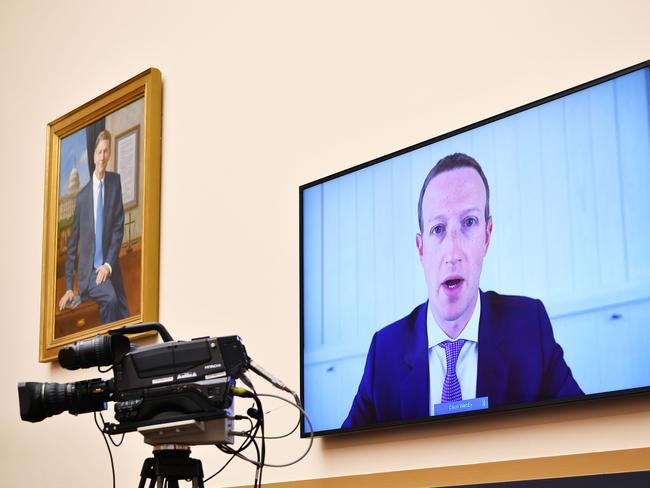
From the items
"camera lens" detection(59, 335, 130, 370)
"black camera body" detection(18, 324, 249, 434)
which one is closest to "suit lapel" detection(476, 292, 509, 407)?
"black camera body" detection(18, 324, 249, 434)

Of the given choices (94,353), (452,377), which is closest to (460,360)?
(452,377)

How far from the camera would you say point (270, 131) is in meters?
3.26

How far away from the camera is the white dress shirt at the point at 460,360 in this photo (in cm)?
248

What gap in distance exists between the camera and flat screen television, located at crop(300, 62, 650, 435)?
222cm

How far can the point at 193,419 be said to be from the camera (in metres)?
2.09

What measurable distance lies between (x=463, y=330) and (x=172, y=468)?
31.5 inches

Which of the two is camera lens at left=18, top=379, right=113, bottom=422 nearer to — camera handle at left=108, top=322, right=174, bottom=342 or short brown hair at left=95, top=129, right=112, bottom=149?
camera handle at left=108, top=322, right=174, bottom=342

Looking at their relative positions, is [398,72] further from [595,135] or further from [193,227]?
Result: [193,227]

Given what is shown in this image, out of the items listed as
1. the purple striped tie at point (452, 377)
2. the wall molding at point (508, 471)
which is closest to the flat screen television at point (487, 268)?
the purple striped tie at point (452, 377)

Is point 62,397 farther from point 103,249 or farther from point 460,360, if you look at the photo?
point 103,249

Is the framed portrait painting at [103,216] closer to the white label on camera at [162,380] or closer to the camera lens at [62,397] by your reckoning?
the camera lens at [62,397]

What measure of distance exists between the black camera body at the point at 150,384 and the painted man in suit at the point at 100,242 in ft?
4.28

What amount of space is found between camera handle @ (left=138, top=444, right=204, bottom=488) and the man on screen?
636 mm

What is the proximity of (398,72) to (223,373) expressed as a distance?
1154mm
